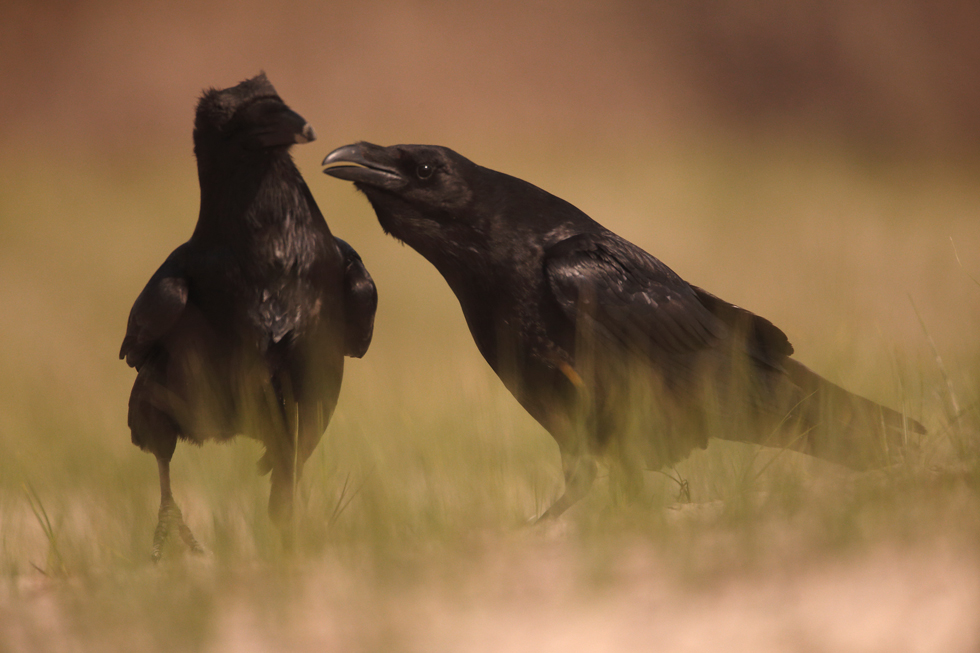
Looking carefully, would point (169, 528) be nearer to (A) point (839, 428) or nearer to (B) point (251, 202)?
(B) point (251, 202)

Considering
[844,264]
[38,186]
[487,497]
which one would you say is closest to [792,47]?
[844,264]

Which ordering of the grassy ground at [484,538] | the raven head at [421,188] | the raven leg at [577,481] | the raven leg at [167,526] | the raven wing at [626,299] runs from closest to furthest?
1. the grassy ground at [484,538]
2. the raven leg at [167,526]
3. the raven leg at [577,481]
4. the raven wing at [626,299]
5. the raven head at [421,188]

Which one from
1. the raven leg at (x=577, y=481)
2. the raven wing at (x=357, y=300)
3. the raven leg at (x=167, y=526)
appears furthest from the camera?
the raven wing at (x=357, y=300)

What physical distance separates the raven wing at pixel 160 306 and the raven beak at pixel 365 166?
2.00 ft

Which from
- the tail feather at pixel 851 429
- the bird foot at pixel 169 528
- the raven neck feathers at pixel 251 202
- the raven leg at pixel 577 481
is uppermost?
the raven neck feathers at pixel 251 202

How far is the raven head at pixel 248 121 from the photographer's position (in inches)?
104

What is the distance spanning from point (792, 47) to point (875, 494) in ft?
33.6

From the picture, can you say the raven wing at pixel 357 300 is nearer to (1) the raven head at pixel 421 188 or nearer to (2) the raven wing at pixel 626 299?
(1) the raven head at pixel 421 188

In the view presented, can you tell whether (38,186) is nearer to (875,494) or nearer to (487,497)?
(487,497)

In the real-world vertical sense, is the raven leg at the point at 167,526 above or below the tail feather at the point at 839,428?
below

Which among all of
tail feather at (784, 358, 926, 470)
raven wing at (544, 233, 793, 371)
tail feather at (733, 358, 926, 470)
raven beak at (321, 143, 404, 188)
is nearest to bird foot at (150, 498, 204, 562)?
raven beak at (321, 143, 404, 188)

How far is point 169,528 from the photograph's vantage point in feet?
8.23

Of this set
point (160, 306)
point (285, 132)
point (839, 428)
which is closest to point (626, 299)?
point (839, 428)

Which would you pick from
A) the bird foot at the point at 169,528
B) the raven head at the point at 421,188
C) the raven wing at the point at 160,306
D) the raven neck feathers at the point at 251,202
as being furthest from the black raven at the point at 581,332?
the bird foot at the point at 169,528
